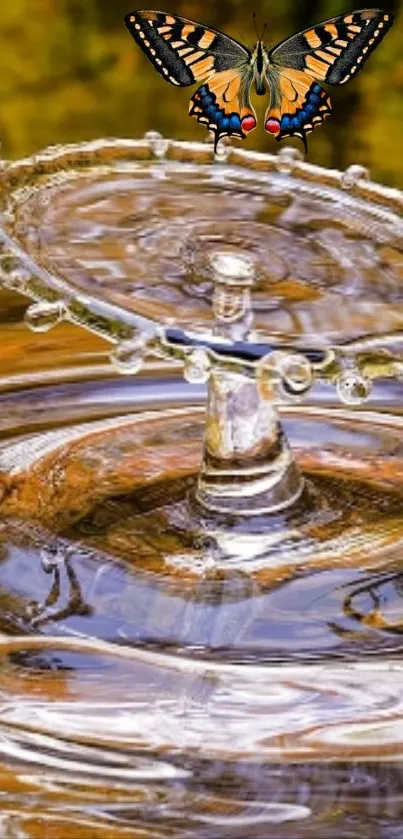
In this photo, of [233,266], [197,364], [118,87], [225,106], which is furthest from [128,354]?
[118,87]

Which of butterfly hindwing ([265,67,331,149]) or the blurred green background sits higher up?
the blurred green background

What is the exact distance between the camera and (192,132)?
1.71 meters

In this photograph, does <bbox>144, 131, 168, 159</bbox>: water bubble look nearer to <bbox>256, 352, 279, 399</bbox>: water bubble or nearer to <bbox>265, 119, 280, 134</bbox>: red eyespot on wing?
<bbox>265, 119, 280, 134</bbox>: red eyespot on wing

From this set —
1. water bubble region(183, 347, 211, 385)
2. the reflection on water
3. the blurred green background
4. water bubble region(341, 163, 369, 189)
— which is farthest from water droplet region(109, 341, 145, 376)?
the blurred green background

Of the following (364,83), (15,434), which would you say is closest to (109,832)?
(15,434)

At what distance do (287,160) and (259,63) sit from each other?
59 mm

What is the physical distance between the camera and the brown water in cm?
77

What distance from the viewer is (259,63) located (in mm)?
1006

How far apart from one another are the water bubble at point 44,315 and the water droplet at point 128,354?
34 millimetres

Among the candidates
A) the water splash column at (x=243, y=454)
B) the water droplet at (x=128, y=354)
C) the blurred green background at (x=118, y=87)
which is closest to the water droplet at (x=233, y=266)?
the water splash column at (x=243, y=454)

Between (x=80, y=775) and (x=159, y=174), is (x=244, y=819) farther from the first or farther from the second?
(x=159, y=174)

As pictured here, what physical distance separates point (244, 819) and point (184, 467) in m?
0.36

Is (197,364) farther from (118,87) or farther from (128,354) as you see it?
(118,87)

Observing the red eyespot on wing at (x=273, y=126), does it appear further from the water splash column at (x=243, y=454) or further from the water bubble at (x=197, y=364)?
the water bubble at (x=197, y=364)
